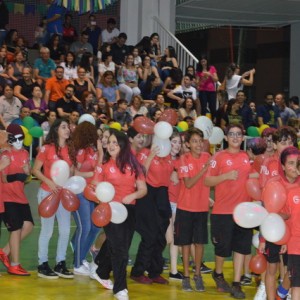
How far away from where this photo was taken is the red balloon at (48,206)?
948cm

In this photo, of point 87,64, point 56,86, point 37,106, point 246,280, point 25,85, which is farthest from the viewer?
point 87,64

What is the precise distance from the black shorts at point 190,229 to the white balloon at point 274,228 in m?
2.02

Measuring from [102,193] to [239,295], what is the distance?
1894mm

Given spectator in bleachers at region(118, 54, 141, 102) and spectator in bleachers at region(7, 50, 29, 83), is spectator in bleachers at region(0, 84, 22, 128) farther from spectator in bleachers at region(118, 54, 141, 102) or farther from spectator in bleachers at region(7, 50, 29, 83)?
spectator in bleachers at region(118, 54, 141, 102)

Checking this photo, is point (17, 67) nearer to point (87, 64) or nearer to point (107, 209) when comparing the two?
point (87, 64)

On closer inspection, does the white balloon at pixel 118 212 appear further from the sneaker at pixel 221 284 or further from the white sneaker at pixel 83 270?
the white sneaker at pixel 83 270

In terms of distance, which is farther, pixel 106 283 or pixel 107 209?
pixel 106 283

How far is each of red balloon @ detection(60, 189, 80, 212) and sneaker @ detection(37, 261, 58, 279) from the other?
77 centimetres

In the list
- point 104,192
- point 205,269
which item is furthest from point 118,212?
point 205,269

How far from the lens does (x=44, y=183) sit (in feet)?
31.9

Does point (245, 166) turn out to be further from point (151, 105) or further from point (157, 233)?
point (151, 105)

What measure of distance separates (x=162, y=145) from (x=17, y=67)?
7.56m

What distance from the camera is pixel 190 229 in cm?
952

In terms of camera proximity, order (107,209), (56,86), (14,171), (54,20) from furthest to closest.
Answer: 1. (54,20)
2. (56,86)
3. (14,171)
4. (107,209)
